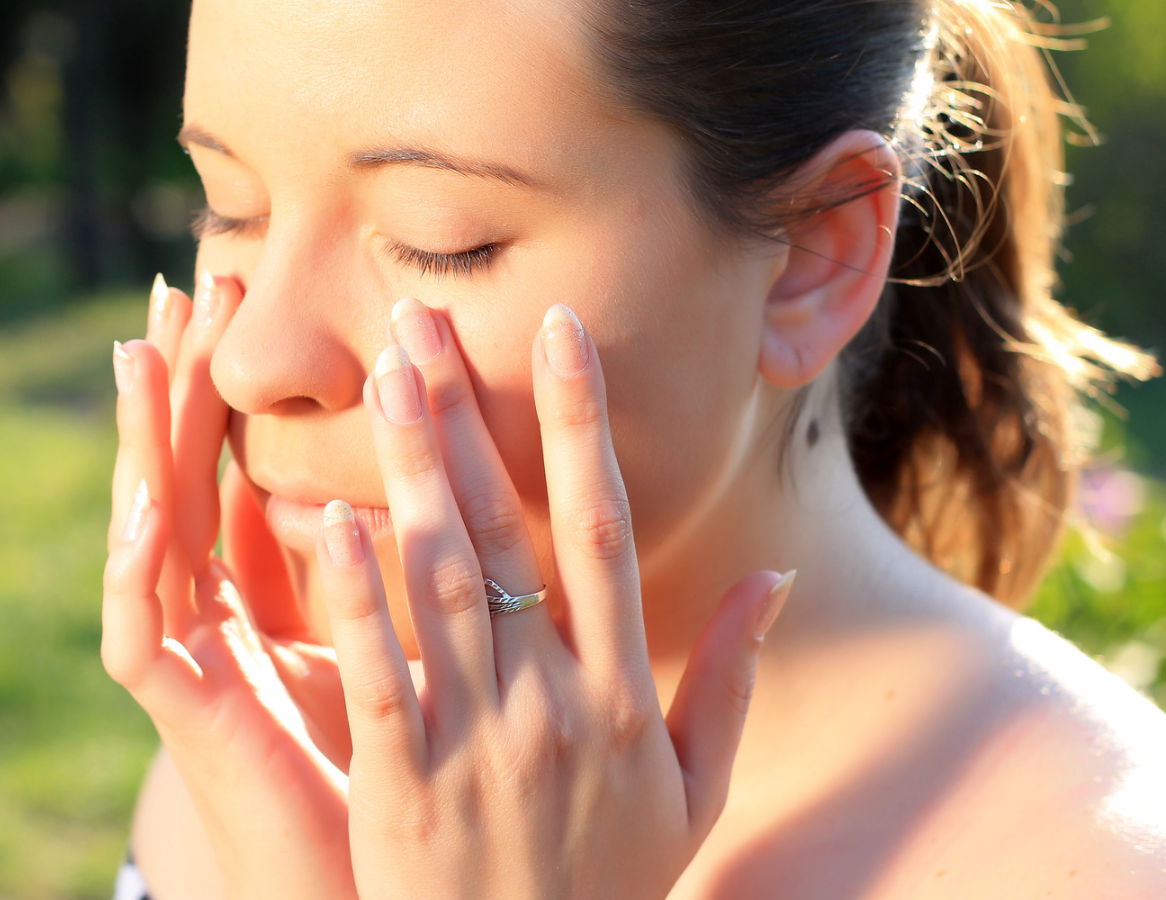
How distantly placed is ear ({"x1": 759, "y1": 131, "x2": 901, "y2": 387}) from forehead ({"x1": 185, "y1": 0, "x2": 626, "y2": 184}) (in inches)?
15.5

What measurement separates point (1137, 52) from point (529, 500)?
34.8 feet

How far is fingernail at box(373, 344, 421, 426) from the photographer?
1349 mm

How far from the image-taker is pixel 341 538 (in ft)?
4.24

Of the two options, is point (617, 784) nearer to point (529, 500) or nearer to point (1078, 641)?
point (529, 500)

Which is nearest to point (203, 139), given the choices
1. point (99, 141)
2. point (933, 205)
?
point (933, 205)

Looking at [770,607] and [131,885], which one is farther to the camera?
[131,885]

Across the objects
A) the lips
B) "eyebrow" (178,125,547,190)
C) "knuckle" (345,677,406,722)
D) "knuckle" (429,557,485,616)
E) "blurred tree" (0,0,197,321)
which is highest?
"eyebrow" (178,125,547,190)

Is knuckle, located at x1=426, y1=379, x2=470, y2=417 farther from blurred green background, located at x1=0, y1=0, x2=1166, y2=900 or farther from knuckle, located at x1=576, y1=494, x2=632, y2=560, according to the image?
blurred green background, located at x1=0, y1=0, x2=1166, y2=900

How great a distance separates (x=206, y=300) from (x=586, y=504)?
2.28 ft

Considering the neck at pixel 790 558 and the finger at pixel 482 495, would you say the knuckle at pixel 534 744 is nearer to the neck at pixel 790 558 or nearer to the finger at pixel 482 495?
the finger at pixel 482 495

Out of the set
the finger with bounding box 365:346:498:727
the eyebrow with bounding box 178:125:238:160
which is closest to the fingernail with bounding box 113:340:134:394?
the eyebrow with bounding box 178:125:238:160

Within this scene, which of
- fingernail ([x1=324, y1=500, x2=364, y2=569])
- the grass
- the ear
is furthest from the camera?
the grass

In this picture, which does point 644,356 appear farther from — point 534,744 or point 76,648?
point 76,648

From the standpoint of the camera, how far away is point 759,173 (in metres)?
1.58
